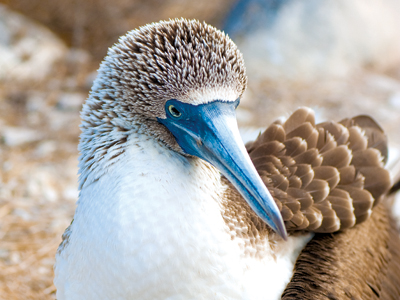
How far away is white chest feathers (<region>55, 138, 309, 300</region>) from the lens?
2.07 meters

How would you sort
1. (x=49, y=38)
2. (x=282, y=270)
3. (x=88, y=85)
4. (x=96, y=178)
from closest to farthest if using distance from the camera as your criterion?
(x=96, y=178)
(x=282, y=270)
(x=88, y=85)
(x=49, y=38)

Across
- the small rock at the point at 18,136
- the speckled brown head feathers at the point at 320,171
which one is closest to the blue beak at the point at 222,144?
the speckled brown head feathers at the point at 320,171

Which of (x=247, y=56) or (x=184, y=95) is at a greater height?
(x=247, y=56)

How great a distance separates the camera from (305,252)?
2.60 metres

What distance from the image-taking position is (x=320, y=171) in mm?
2777

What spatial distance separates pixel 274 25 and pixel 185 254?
6.26m

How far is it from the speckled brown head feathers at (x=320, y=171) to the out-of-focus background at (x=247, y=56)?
3142 mm

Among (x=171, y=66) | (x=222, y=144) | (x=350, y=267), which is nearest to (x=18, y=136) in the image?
(x=171, y=66)

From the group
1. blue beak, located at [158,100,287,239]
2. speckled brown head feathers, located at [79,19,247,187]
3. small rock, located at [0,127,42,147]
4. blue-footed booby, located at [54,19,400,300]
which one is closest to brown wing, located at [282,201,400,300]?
blue-footed booby, located at [54,19,400,300]

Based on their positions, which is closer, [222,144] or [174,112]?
[222,144]

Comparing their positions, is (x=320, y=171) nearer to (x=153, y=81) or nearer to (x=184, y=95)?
(x=184, y=95)

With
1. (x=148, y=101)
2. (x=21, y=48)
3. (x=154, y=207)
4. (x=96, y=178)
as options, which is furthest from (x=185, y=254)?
(x=21, y=48)

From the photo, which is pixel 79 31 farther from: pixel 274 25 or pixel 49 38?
pixel 274 25

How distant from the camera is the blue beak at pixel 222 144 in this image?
188 cm
